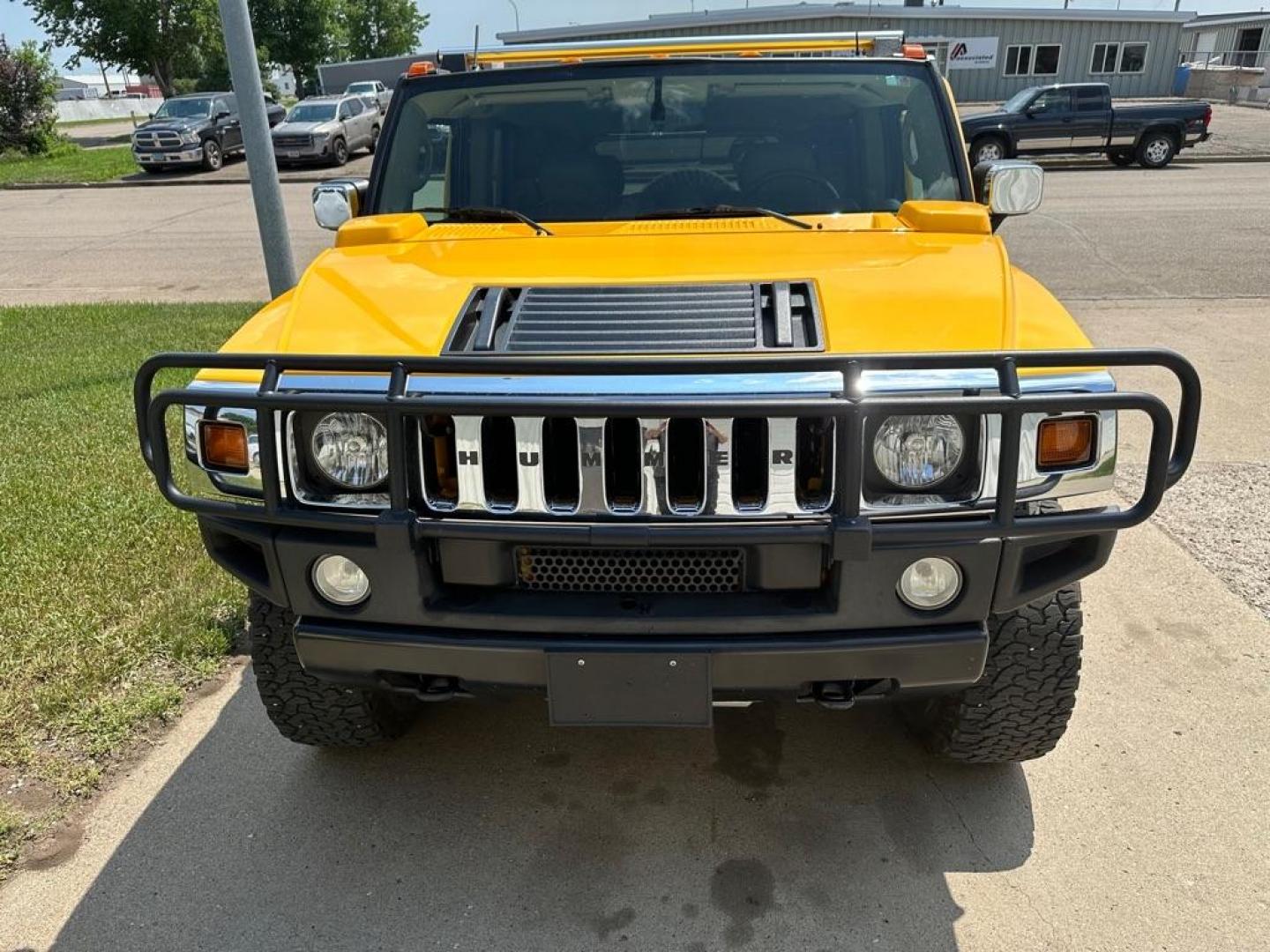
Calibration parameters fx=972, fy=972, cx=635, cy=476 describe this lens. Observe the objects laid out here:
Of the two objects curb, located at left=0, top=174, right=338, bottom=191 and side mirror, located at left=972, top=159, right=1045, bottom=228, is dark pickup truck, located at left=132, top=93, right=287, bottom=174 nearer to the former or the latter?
curb, located at left=0, top=174, right=338, bottom=191

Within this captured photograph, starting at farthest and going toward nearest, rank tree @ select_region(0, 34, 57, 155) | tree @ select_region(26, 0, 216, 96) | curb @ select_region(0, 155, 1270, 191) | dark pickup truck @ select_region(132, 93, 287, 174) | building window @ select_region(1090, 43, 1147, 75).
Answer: building window @ select_region(1090, 43, 1147, 75) < tree @ select_region(26, 0, 216, 96) < tree @ select_region(0, 34, 57, 155) < dark pickup truck @ select_region(132, 93, 287, 174) < curb @ select_region(0, 155, 1270, 191)

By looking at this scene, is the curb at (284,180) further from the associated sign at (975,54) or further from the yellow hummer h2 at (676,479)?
the yellow hummer h2 at (676,479)

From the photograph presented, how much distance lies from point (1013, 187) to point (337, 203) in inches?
93.7

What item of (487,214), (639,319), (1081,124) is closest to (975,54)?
(1081,124)

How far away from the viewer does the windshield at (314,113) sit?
885 inches

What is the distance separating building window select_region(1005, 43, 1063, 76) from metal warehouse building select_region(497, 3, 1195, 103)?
0.11ft

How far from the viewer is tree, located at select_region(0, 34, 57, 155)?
2699 centimetres

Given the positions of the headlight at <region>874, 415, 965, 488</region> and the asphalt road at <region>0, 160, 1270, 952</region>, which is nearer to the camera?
the headlight at <region>874, 415, 965, 488</region>

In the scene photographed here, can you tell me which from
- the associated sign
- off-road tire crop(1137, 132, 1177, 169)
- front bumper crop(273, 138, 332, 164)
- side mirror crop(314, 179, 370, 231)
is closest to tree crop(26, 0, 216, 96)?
front bumper crop(273, 138, 332, 164)

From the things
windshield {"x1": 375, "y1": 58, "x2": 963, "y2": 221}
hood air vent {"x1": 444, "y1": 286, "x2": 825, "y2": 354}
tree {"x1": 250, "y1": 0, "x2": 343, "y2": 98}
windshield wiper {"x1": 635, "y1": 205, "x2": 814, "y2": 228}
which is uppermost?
tree {"x1": 250, "y1": 0, "x2": 343, "y2": 98}

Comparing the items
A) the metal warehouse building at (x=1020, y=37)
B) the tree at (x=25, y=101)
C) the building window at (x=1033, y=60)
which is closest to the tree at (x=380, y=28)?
the metal warehouse building at (x=1020, y=37)

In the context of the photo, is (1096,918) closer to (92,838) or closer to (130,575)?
(92,838)

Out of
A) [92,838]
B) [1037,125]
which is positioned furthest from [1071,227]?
[92,838]

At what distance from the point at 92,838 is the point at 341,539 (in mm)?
1356
